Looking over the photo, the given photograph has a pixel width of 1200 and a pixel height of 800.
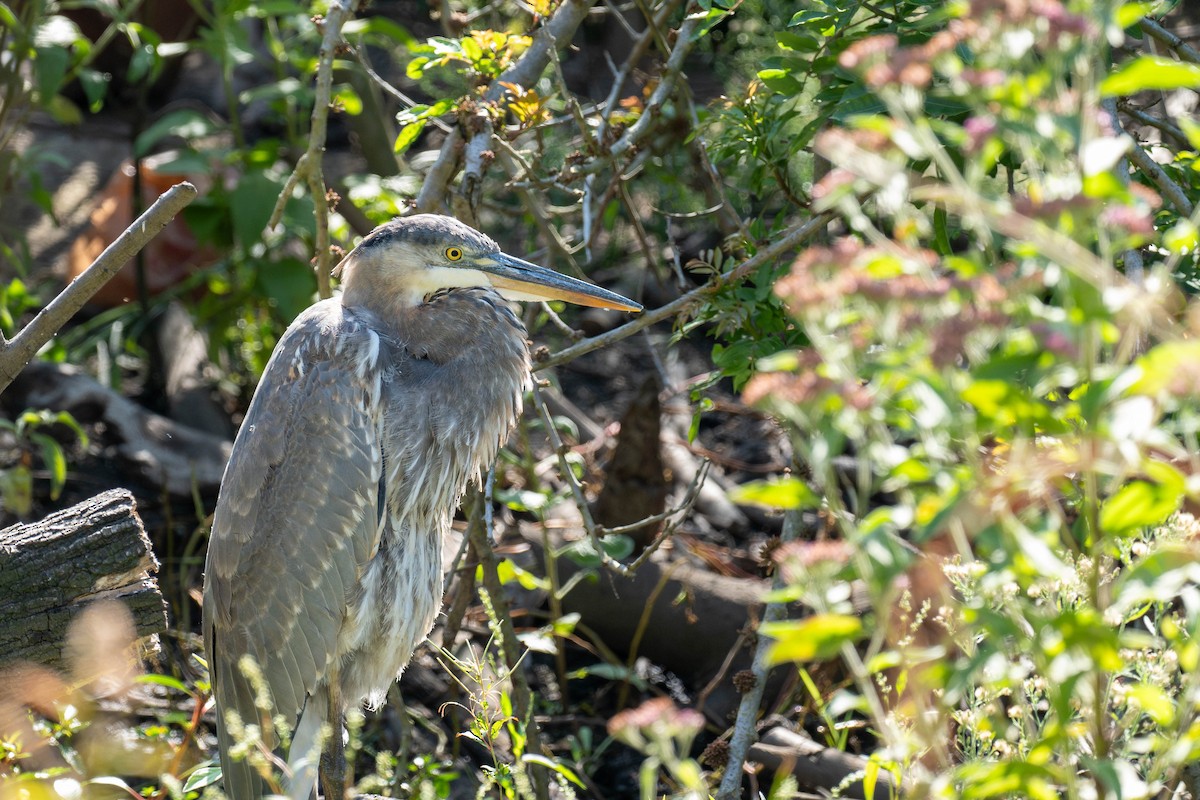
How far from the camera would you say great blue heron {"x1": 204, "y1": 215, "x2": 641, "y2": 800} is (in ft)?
9.27

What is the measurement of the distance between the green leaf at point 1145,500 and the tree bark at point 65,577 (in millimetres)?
2057

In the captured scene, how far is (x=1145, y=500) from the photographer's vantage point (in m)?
1.17

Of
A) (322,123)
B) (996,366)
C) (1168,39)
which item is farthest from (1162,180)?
(322,123)

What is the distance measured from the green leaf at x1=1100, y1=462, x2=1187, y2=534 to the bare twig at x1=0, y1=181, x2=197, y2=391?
1853 mm

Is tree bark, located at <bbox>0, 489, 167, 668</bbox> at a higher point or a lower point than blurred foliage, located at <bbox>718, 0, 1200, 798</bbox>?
lower

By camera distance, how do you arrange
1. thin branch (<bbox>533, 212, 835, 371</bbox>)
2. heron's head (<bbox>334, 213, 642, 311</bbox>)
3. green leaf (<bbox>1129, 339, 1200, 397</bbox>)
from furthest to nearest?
heron's head (<bbox>334, 213, 642, 311</bbox>)
thin branch (<bbox>533, 212, 835, 371</bbox>)
green leaf (<bbox>1129, 339, 1200, 397</bbox>)

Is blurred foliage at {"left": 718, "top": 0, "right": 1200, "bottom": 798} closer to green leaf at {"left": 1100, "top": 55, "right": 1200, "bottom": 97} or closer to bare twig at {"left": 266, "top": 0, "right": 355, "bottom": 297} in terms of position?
green leaf at {"left": 1100, "top": 55, "right": 1200, "bottom": 97}

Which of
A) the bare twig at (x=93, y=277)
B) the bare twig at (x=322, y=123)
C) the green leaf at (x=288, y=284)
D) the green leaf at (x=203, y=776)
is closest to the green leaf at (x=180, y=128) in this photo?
the green leaf at (x=288, y=284)

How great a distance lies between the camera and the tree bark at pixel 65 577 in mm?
→ 2561

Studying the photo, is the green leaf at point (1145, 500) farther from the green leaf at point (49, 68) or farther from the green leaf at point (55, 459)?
the green leaf at point (49, 68)

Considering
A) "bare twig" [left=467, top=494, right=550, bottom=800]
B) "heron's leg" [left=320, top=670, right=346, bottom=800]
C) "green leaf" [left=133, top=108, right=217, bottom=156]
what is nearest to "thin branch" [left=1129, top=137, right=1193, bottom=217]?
"bare twig" [left=467, top=494, right=550, bottom=800]

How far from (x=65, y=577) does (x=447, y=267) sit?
1.09 m

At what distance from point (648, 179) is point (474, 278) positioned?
2.15 meters

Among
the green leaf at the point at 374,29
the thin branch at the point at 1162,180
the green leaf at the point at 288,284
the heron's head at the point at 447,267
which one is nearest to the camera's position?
the thin branch at the point at 1162,180
